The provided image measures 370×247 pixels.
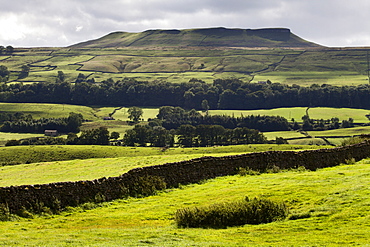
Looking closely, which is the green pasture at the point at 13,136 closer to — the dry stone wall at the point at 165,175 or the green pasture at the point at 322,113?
the green pasture at the point at 322,113

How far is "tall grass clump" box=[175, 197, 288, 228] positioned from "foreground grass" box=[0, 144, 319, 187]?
2032 centimetres

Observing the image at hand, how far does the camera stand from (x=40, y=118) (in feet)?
599

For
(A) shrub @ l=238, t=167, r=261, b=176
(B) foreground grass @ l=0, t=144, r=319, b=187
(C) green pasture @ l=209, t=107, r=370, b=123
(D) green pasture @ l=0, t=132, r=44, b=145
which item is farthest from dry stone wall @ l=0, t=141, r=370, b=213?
(C) green pasture @ l=209, t=107, r=370, b=123

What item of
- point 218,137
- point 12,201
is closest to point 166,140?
point 218,137

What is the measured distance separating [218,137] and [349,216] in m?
117

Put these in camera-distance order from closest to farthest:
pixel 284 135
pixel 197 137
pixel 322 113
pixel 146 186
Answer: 1. pixel 146 186
2. pixel 197 137
3. pixel 284 135
4. pixel 322 113

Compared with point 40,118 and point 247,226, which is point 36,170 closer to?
point 247,226

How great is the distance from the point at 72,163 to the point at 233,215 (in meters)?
42.9

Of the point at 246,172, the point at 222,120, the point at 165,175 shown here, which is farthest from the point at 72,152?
the point at 222,120

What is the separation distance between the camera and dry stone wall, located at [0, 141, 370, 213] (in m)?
26.9

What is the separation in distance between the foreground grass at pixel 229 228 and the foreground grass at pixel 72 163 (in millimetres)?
15357

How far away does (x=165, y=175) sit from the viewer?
35.0 metres

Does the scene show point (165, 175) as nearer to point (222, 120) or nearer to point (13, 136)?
point (13, 136)

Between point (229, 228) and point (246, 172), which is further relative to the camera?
point (246, 172)
